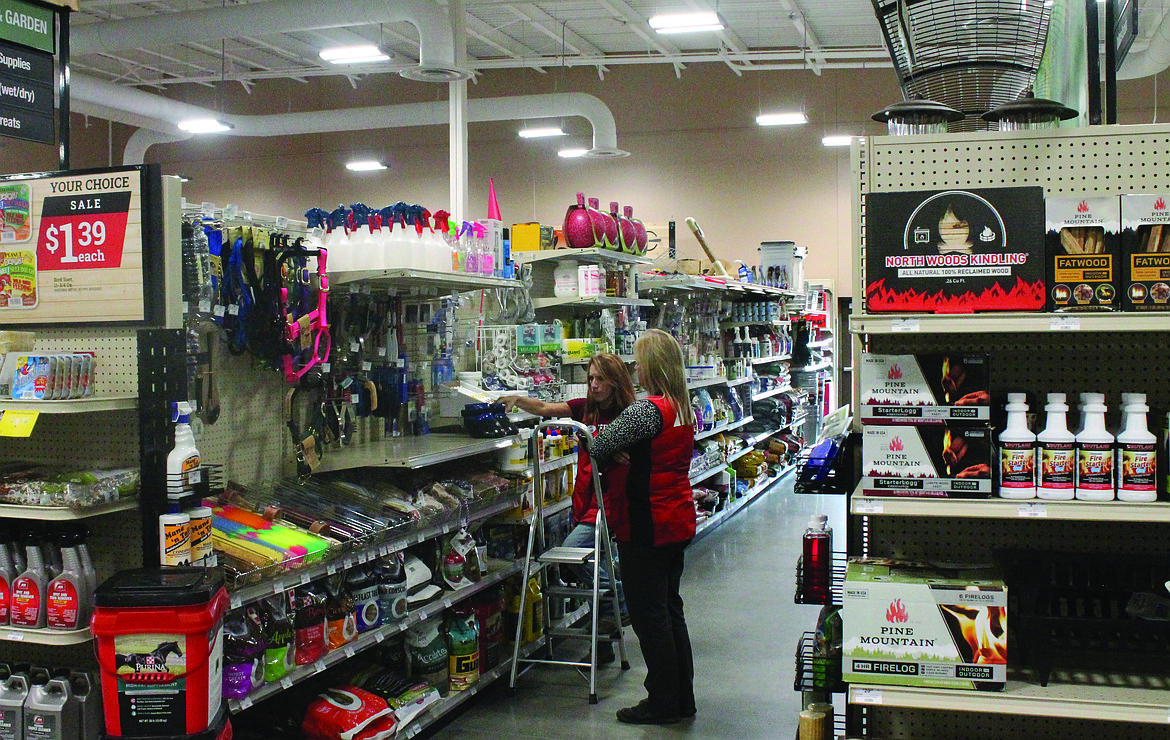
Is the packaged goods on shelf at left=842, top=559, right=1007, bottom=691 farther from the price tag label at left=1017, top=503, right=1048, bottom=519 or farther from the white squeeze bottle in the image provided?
the white squeeze bottle

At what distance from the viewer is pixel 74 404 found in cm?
311

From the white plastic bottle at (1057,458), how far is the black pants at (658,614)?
2181 mm

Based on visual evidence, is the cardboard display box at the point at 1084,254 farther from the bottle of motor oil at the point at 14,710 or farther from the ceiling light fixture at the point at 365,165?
the ceiling light fixture at the point at 365,165

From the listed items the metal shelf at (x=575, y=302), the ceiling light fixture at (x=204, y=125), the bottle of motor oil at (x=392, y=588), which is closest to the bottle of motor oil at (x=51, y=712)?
the bottle of motor oil at (x=392, y=588)

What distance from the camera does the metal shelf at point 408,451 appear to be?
429 centimetres

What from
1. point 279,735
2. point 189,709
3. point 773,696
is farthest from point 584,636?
point 189,709

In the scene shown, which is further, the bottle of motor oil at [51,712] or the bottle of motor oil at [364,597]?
the bottle of motor oil at [364,597]

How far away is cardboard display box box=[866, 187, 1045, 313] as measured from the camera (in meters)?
2.48

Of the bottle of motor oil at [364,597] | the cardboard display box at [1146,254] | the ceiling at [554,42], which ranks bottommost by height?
the bottle of motor oil at [364,597]

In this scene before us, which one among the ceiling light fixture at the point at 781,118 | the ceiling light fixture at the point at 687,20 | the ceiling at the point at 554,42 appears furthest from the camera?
the ceiling light fixture at the point at 781,118

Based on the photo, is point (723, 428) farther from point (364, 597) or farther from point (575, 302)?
point (364, 597)

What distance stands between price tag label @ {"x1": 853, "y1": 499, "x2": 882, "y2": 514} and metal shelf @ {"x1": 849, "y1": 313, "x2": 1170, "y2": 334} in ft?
1.40

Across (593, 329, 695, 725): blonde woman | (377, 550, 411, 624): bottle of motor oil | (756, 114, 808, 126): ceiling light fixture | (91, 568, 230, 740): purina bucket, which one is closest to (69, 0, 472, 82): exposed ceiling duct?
(756, 114, 808, 126): ceiling light fixture

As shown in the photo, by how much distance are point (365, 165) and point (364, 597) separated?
13916mm
